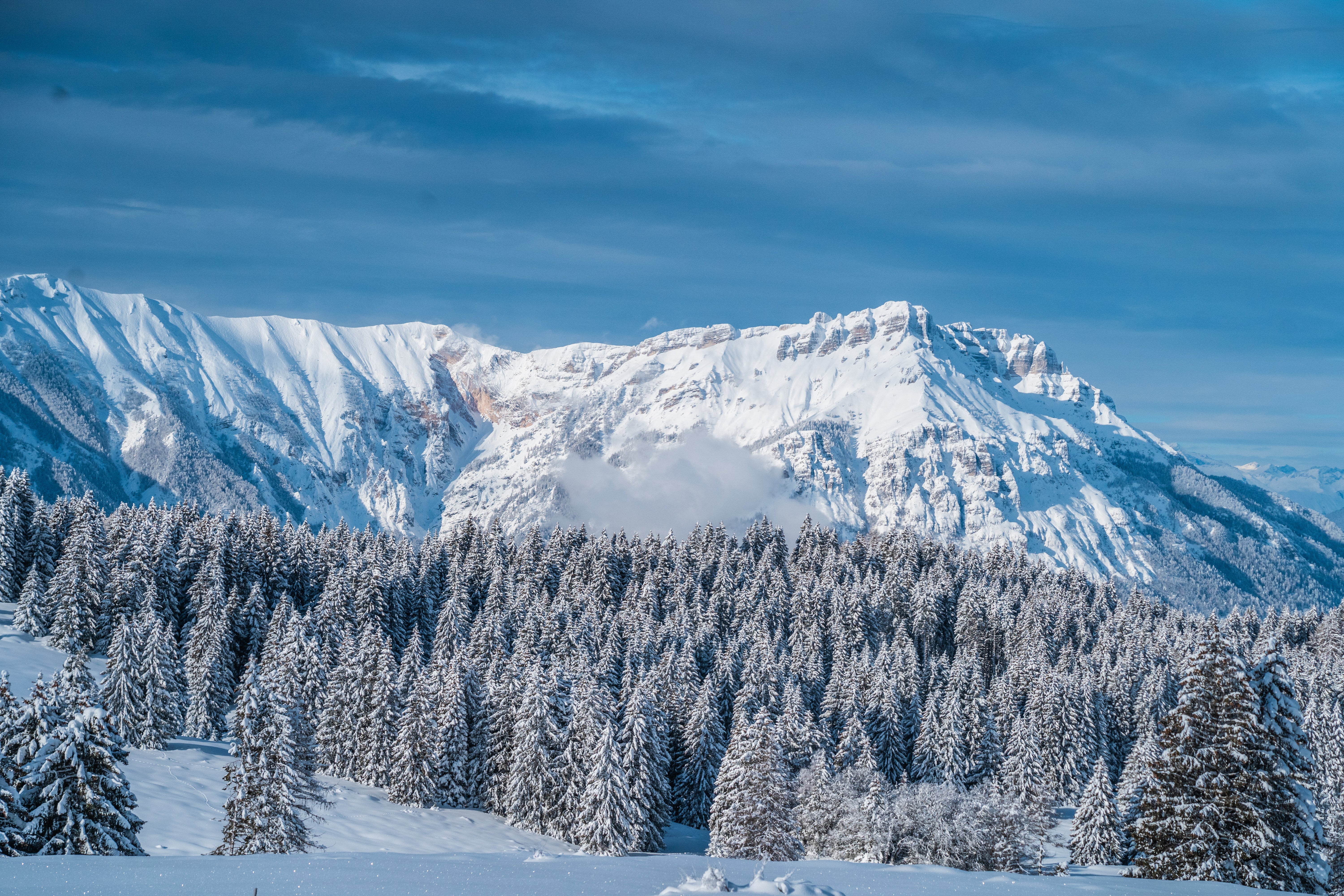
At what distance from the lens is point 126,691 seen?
58719 millimetres

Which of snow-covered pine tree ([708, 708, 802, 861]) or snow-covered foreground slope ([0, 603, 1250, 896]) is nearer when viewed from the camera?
snow-covered foreground slope ([0, 603, 1250, 896])

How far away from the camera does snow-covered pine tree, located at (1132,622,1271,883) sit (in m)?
26.3

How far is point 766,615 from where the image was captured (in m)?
111

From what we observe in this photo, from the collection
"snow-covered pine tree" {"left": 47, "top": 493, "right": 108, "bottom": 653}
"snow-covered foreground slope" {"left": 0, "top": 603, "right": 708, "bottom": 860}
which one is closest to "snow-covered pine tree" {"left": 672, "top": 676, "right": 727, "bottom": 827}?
"snow-covered foreground slope" {"left": 0, "top": 603, "right": 708, "bottom": 860}

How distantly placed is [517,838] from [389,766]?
1143 cm

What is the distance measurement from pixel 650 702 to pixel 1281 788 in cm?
4012

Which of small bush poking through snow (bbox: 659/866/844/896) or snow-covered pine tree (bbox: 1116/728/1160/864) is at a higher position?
small bush poking through snow (bbox: 659/866/844/896)

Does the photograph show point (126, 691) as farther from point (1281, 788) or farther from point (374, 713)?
point (1281, 788)

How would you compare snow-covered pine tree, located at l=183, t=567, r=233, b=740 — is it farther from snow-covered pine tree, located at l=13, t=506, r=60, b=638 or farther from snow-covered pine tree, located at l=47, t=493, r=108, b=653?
snow-covered pine tree, located at l=13, t=506, r=60, b=638

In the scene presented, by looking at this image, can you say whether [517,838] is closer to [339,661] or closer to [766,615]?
[339,661]

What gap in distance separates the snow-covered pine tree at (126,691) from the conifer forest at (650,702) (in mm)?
156

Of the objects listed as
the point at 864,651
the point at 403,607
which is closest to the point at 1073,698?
the point at 864,651

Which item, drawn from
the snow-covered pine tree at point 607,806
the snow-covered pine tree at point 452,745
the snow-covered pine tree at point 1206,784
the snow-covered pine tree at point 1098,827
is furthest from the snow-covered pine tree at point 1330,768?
the snow-covered pine tree at point 452,745

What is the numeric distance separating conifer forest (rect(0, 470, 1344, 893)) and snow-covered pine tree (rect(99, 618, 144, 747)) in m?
0.16
